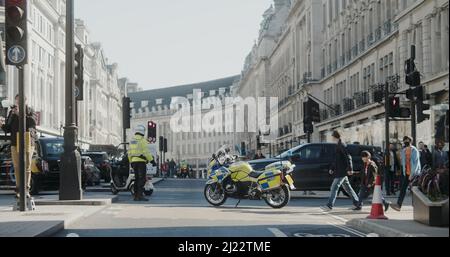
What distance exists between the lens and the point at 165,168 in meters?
71.3

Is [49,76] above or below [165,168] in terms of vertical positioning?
above

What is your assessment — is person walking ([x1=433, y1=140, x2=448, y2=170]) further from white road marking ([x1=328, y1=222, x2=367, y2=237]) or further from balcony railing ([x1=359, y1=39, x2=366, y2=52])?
balcony railing ([x1=359, y1=39, x2=366, y2=52])

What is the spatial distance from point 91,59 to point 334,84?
62226 mm

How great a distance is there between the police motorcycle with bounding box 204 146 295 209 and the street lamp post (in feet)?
11.1

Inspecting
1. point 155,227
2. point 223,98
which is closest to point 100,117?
point 223,98

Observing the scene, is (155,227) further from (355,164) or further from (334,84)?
(334,84)

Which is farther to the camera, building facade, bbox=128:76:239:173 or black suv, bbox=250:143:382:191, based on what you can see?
building facade, bbox=128:76:239:173

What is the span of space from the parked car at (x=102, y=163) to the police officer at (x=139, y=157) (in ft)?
51.1

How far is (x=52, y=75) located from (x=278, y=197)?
2752 inches

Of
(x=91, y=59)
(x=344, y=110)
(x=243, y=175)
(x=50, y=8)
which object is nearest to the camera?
(x=243, y=175)

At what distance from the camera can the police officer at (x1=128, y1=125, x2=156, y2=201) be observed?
69.3ft

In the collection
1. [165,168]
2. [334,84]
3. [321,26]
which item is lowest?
[165,168]

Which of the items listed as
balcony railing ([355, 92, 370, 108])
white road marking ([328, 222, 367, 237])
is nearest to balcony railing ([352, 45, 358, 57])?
balcony railing ([355, 92, 370, 108])

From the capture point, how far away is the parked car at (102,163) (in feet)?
123
